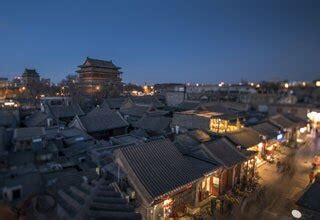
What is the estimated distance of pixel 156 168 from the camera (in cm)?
1421

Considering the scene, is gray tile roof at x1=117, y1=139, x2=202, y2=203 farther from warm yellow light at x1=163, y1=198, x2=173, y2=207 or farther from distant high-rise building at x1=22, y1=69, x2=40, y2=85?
distant high-rise building at x1=22, y1=69, x2=40, y2=85

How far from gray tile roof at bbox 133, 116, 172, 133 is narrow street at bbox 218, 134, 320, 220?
14.6 meters

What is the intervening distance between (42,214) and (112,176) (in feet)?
38.6

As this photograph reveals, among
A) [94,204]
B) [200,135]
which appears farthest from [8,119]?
[94,204]

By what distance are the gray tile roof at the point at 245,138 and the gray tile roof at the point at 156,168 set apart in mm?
9782

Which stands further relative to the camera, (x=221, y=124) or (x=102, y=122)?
(x=102, y=122)

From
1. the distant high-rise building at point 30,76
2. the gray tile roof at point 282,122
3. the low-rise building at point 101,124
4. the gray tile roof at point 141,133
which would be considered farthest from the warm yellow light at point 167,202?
the distant high-rise building at point 30,76

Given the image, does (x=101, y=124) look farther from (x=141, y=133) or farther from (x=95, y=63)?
(x=95, y=63)

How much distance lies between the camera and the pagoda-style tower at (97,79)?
6912 cm

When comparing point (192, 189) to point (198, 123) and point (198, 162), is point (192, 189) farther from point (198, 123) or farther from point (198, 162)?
point (198, 123)

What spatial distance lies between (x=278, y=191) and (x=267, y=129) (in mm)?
12374

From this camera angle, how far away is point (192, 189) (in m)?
15.7

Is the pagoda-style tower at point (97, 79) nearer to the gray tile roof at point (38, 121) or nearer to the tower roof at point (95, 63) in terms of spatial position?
the tower roof at point (95, 63)

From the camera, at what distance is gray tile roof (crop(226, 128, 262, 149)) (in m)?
23.4
